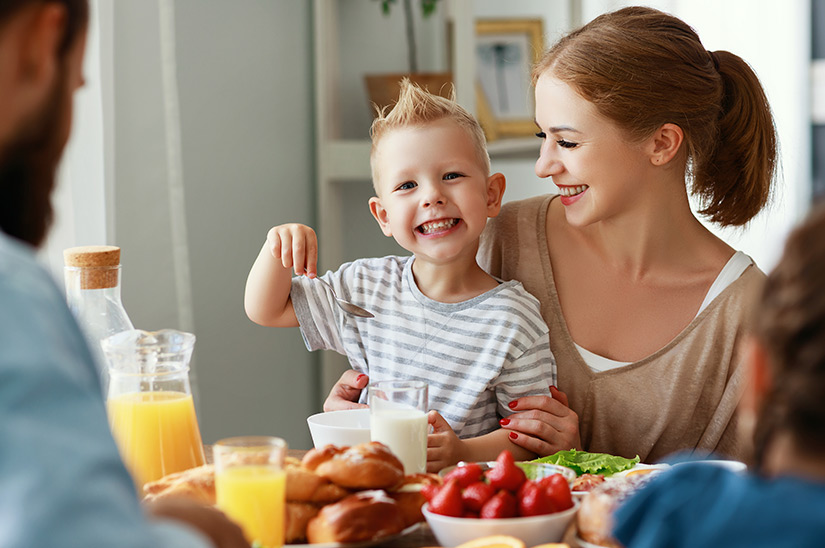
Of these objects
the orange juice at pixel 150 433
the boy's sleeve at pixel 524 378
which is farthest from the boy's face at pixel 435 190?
the orange juice at pixel 150 433

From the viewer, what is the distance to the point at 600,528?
907 mm

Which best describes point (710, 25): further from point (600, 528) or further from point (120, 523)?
point (120, 523)

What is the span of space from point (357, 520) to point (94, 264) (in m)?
0.58

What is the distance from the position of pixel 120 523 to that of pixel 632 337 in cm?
133

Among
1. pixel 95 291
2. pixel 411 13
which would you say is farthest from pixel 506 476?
pixel 411 13

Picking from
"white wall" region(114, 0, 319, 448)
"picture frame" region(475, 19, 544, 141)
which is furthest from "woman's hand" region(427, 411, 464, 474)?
"picture frame" region(475, 19, 544, 141)

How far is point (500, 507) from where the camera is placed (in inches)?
36.6

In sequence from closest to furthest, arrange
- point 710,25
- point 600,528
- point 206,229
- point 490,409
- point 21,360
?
point 21,360 < point 600,528 < point 490,409 < point 206,229 < point 710,25

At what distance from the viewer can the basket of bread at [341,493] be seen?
922 millimetres

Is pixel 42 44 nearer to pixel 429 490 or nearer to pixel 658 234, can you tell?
pixel 429 490

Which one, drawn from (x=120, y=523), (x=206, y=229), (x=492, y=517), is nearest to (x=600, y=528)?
(x=492, y=517)

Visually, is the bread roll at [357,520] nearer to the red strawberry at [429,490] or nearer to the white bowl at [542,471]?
the red strawberry at [429,490]

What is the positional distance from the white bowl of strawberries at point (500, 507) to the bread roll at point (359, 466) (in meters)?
0.05

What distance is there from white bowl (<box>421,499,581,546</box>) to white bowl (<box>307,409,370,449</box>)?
0.88 feet
